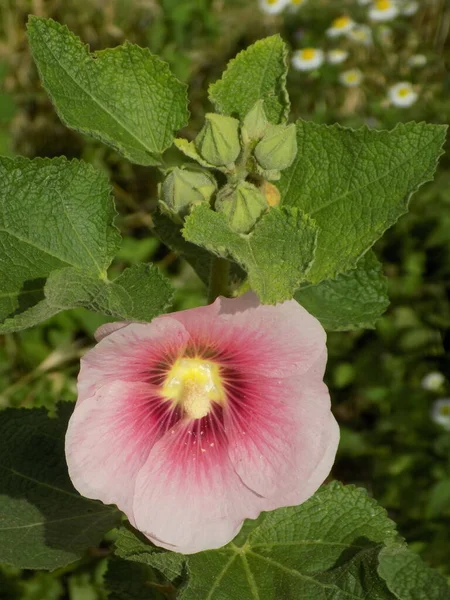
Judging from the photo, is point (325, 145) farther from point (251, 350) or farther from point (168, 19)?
point (168, 19)

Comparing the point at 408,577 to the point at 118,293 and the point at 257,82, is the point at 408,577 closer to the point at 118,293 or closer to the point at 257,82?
the point at 118,293

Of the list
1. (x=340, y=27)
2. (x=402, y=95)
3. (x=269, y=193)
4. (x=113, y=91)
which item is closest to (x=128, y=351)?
(x=269, y=193)

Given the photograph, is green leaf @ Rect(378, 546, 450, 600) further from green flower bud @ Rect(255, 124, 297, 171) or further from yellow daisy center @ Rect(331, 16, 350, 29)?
yellow daisy center @ Rect(331, 16, 350, 29)

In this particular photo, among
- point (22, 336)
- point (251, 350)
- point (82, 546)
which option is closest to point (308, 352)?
point (251, 350)

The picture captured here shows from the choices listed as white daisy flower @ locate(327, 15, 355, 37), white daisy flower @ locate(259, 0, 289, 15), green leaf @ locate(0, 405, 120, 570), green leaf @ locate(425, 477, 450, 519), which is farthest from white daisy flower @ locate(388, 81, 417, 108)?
green leaf @ locate(0, 405, 120, 570)

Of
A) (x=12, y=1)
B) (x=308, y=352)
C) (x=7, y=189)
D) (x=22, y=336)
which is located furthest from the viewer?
(x=12, y=1)

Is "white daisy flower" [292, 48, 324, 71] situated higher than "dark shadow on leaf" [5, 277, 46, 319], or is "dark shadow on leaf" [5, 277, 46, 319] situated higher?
"white daisy flower" [292, 48, 324, 71]
